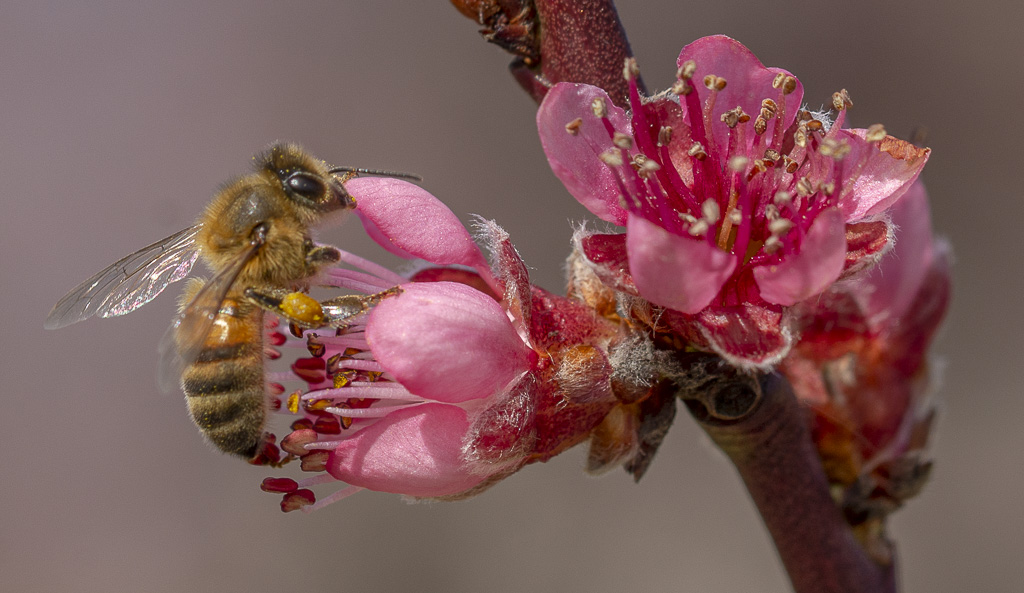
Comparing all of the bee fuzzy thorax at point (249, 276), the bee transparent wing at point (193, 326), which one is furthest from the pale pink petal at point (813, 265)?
the bee transparent wing at point (193, 326)

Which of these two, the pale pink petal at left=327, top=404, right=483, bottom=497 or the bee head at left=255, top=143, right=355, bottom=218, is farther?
the bee head at left=255, top=143, right=355, bottom=218

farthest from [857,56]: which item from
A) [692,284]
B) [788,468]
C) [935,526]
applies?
[692,284]

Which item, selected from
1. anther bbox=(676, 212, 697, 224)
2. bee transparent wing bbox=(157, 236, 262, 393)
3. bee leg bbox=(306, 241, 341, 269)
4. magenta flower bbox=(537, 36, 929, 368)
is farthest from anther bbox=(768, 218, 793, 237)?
bee transparent wing bbox=(157, 236, 262, 393)

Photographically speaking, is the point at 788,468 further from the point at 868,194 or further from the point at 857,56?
the point at 857,56

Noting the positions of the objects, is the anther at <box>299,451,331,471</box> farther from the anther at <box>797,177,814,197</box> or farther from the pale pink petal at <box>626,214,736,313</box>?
the anther at <box>797,177,814,197</box>

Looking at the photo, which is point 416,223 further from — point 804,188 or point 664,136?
point 804,188

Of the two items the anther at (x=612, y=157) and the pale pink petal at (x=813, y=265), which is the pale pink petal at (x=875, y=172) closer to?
the pale pink petal at (x=813, y=265)
